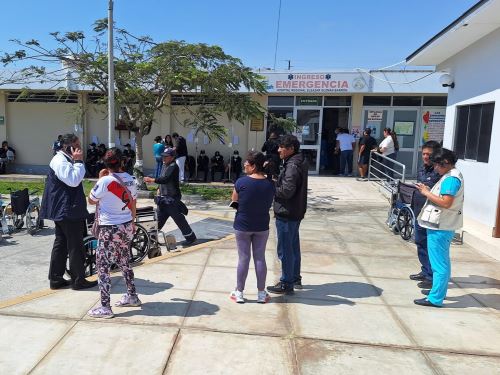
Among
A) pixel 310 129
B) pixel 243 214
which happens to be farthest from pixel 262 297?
pixel 310 129

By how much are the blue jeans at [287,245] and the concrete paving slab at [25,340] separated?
213 cm

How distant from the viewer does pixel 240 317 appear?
4.09 metres

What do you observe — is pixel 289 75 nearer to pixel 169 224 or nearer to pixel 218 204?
pixel 218 204

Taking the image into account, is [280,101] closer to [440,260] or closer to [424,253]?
[424,253]

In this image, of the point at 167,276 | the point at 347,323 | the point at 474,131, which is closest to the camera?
the point at 347,323

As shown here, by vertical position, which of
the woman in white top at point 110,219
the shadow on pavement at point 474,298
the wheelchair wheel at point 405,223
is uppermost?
the woman in white top at point 110,219

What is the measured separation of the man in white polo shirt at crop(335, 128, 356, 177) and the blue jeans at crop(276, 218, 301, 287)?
10152 mm

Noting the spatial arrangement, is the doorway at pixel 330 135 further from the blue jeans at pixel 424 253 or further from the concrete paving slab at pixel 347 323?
the concrete paving slab at pixel 347 323

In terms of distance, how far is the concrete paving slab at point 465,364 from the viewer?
10.8 ft

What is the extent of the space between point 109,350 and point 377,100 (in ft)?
44.2

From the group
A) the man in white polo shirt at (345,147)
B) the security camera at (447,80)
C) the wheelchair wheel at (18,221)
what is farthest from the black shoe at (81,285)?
the man in white polo shirt at (345,147)

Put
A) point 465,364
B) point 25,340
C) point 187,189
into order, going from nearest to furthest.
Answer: point 465,364
point 25,340
point 187,189

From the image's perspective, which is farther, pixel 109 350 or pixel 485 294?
pixel 485 294

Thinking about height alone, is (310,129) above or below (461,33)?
below
